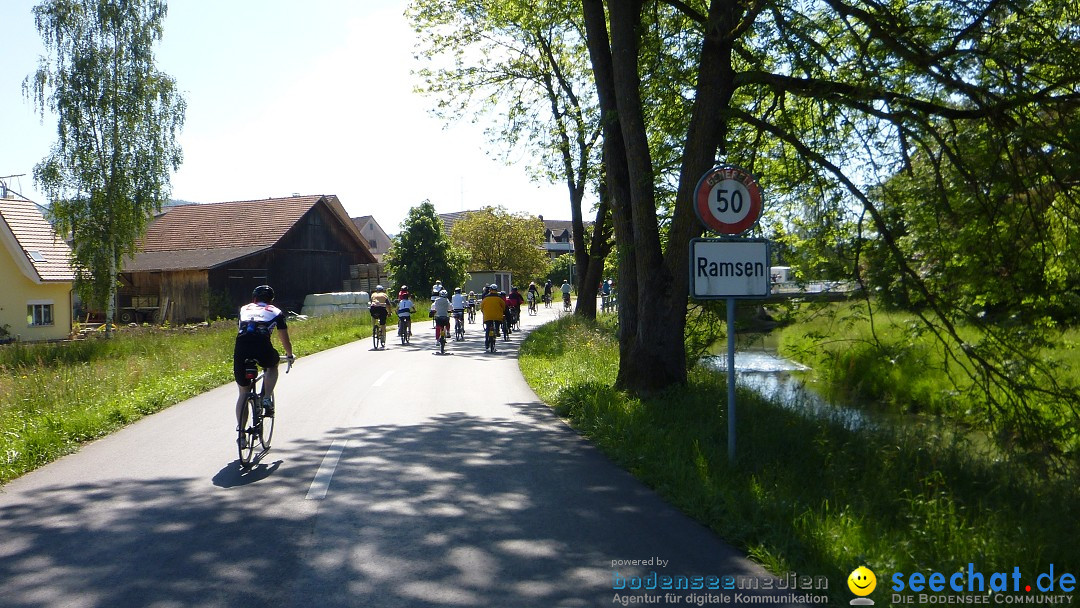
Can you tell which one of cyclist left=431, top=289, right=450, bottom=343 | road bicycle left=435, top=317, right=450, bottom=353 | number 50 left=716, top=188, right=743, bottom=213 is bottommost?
road bicycle left=435, top=317, right=450, bottom=353

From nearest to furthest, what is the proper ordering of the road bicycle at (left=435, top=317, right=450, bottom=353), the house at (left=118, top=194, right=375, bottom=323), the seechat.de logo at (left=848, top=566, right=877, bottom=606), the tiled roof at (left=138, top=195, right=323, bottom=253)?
1. the seechat.de logo at (left=848, top=566, right=877, bottom=606)
2. the road bicycle at (left=435, top=317, right=450, bottom=353)
3. the house at (left=118, top=194, right=375, bottom=323)
4. the tiled roof at (left=138, top=195, right=323, bottom=253)

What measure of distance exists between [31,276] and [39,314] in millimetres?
2221

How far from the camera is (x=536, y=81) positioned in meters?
26.3

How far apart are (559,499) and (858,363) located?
13.2 metres

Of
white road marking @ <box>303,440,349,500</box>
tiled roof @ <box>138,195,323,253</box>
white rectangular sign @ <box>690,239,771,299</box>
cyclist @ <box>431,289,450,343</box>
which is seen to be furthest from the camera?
tiled roof @ <box>138,195,323,253</box>

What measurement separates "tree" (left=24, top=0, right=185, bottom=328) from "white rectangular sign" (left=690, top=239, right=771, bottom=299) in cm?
3003

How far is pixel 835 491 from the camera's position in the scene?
6.70m

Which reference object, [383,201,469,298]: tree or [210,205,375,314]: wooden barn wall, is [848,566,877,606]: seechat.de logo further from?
[383,201,469,298]: tree

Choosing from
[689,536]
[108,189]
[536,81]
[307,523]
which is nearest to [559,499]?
[689,536]

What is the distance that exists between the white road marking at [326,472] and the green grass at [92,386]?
2.92 m

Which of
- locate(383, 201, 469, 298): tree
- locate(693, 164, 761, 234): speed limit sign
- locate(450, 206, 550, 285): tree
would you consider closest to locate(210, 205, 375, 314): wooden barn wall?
locate(383, 201, 469, 298): tree

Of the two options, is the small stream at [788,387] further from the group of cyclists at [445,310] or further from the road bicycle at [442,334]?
the road bicycle at [442,334]

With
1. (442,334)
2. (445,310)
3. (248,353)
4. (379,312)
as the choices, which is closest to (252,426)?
(248,353)

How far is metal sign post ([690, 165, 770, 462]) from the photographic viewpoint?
779 cm
